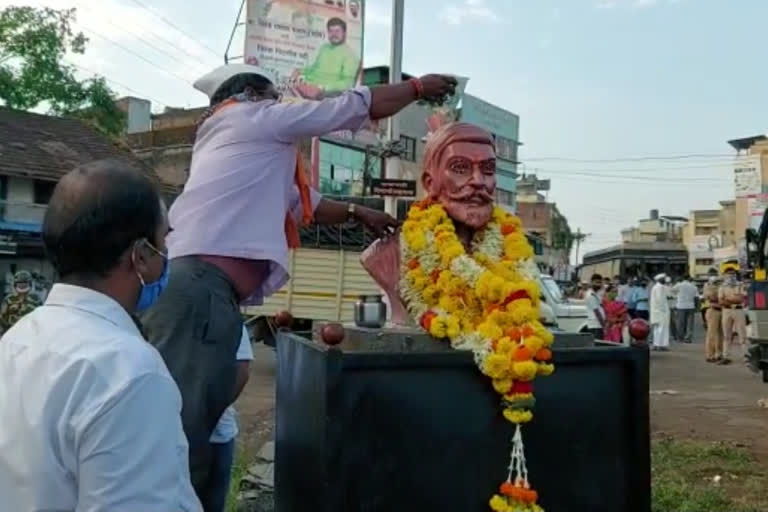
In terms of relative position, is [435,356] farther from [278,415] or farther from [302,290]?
[302,290]

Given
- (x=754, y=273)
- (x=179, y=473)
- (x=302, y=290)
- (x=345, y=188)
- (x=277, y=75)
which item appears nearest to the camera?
(x=179, y=473)

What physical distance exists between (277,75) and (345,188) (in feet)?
34.9

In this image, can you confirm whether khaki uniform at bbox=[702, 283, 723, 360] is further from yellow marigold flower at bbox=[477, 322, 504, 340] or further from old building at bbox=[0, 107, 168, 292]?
yellow marigold flower at bbox=[477, 322, 504, 340]

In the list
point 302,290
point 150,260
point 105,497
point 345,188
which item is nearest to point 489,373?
point 150,260

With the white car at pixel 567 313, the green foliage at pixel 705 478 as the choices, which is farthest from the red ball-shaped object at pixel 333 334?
the white car at pixel 567 313

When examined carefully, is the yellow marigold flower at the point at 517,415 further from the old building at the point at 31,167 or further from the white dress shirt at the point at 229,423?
the old building at the point at 31,167

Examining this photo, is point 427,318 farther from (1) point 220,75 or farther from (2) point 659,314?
(2) point 659,314

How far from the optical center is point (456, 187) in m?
3.95

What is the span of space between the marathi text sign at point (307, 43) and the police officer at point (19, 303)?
493 cm

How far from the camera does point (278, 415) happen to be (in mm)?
4227

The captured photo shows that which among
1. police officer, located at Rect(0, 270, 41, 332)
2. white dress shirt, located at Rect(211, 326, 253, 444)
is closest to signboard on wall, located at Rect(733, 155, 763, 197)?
police officer, located at Rect(0, 270, 41, 332)

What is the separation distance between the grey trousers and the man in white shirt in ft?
4.17

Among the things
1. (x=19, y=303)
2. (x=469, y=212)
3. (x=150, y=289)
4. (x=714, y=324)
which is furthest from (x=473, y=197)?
(x=714, y=324)

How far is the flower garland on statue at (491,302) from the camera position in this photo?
3.35 meters
